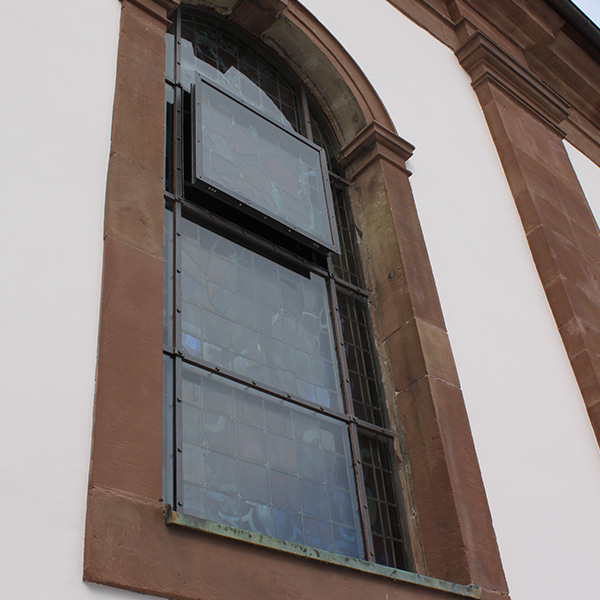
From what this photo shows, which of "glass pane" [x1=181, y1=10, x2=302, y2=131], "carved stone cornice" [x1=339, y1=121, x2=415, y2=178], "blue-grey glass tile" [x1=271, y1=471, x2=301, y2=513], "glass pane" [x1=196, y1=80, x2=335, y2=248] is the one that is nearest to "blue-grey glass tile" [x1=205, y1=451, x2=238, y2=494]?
"blue-grey glass tile" [x1=271, y1=471, x2=301, y2=513]

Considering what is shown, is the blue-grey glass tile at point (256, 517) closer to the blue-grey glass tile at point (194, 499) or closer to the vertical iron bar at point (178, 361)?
the blue-grey glass tile at point (194, 499)

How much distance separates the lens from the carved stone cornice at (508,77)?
8109mm

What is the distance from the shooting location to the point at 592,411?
598 cm

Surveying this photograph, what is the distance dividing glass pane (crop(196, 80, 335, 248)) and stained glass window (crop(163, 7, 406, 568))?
0.01 m

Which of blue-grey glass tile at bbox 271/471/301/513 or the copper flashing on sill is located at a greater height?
blue-grey glass tile at bbox 271/471/301/513

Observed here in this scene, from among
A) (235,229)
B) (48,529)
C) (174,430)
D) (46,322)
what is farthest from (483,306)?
(48,529)

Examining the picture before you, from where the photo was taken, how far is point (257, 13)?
6.48m

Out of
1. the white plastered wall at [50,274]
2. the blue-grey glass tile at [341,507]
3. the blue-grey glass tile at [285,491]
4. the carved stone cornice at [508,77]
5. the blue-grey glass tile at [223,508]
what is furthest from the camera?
the carved stone cornice at [508,77]

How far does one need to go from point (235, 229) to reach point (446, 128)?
2788mm

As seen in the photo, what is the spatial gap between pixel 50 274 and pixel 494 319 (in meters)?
3.26

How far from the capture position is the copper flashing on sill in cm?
331

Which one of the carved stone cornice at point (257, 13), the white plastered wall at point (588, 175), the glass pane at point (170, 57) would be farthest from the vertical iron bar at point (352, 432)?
the white plastered wall at point (588, 175)

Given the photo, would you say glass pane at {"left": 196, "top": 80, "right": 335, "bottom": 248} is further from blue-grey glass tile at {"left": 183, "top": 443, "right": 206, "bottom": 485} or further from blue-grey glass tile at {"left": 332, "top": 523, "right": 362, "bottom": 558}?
blue-grey glass tile at {"left": 332, "top": 523, "right": 362, "bottom": 558}

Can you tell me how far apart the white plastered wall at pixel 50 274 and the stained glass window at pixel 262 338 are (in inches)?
22.9
